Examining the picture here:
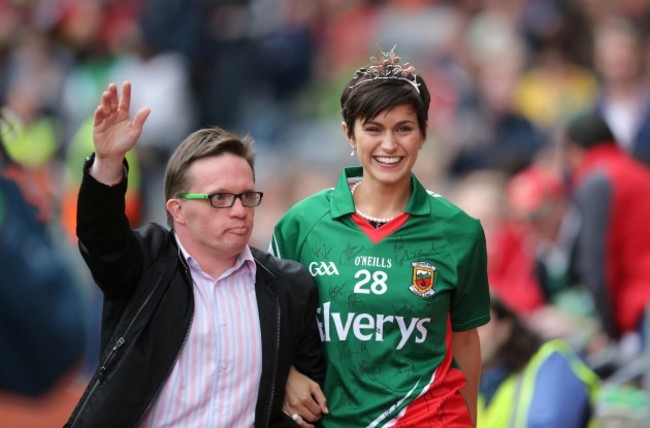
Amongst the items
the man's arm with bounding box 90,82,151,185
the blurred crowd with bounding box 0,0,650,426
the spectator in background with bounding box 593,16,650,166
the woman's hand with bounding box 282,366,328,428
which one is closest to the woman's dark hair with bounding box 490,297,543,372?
the woman's hand with bounding box 282,366,328,428

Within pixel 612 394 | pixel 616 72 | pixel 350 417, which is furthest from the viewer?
pixel 616 72

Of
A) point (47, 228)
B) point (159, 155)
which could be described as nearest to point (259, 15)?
point (159, 155)

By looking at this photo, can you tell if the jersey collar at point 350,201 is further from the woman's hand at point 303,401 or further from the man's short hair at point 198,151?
the woman's hand at point 303,401

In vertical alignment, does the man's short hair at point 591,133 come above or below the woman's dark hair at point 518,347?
above

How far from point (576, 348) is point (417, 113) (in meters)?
3.94

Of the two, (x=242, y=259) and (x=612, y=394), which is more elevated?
(x=242, y=259)

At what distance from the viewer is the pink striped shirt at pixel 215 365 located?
4656mm

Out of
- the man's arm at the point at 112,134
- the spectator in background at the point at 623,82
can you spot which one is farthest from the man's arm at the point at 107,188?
the spectator in background at the point at 623,82

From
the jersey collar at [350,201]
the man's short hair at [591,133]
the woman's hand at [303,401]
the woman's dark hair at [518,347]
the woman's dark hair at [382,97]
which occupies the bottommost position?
the woman's dark hair at [518,347]

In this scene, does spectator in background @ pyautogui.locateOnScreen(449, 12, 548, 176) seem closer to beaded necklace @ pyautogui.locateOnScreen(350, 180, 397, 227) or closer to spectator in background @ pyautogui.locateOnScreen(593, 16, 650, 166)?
spectator in background @ pyautogui.locateOnScreen(593, 16, 650, 166)

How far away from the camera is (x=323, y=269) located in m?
5.05

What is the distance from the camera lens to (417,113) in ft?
16.4

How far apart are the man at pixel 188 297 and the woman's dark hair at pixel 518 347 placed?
2225 millimetres

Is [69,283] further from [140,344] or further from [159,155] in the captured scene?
[159,155]
